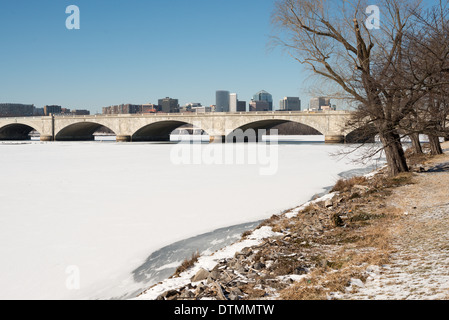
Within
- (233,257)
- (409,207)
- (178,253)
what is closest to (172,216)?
(178,253)

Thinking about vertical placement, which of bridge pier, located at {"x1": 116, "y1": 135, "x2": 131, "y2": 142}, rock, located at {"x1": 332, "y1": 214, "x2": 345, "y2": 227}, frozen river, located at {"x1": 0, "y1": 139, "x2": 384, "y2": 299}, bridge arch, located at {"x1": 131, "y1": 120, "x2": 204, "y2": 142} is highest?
bridge arch, located at {"x1": 131, "y1": 120, "x2": 204, "y2": 142}

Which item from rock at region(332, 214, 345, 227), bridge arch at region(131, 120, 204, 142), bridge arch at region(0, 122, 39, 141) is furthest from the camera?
bridge arch at region(0, 122, 39, 141)

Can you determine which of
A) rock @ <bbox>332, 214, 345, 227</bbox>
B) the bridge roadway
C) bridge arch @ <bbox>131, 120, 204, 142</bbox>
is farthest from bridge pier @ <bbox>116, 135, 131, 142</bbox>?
rock @ <bbox>332, 214, 345, 227</bbox>

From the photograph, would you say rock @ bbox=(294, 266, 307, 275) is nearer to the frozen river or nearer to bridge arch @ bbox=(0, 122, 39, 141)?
the frozen river

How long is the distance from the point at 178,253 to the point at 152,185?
10.2m

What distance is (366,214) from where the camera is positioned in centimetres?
1013

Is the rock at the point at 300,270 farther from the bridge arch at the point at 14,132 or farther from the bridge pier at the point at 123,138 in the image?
the bridge arch at the point at 14,132

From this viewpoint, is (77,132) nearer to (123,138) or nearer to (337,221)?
(123,138)

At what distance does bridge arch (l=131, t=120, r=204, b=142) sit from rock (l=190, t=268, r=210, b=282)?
6589cm

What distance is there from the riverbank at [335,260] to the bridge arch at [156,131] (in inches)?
2499

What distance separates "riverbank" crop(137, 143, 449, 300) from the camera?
212 inches
